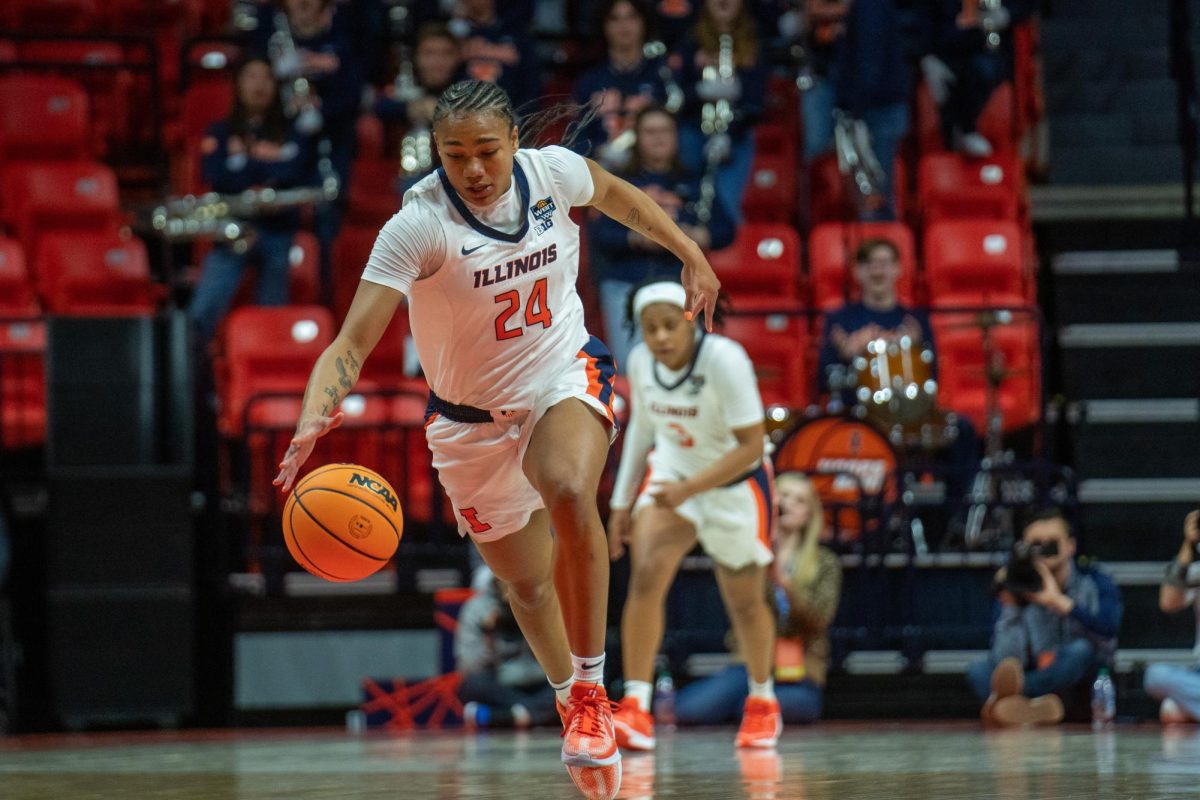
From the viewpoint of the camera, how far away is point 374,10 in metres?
A: 13.2

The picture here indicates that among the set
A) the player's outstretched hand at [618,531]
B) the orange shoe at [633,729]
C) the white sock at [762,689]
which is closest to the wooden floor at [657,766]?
the orange shoe at [633,729]

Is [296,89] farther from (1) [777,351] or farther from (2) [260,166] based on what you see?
(1) [777,351]

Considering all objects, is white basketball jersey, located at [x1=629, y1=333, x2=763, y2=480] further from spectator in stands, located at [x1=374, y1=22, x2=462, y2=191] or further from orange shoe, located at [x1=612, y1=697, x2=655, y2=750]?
spectator in stands, located at [x1=374, y1=22, x2=462, y2=191]

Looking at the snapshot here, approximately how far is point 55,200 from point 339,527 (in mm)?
7912

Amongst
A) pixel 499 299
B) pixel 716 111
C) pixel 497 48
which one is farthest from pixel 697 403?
pixel 497 48

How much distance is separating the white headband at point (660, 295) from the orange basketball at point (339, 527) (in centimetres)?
300

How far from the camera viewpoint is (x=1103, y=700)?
898cm

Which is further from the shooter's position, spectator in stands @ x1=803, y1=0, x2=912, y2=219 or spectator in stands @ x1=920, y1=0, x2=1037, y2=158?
spectator in stands @ x1=920, y1=0, x2=1037, y2=158

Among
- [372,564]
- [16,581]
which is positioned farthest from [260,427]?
[372,564]

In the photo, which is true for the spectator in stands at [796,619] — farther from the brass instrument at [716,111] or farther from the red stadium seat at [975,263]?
the red stadium seat at [975,263]

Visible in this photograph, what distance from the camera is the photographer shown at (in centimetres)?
895

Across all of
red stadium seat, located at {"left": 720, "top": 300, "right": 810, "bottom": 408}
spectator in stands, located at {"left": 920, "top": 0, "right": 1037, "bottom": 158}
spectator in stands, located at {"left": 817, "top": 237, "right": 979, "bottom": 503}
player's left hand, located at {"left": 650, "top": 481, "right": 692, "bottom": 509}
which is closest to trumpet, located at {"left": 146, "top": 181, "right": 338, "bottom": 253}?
red stadium seat, located at {"left": 720, "top": 300, "right": 810, "bottom": 408}

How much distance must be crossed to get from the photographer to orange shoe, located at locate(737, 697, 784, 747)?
1.65 metres

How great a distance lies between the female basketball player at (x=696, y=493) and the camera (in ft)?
25.4
